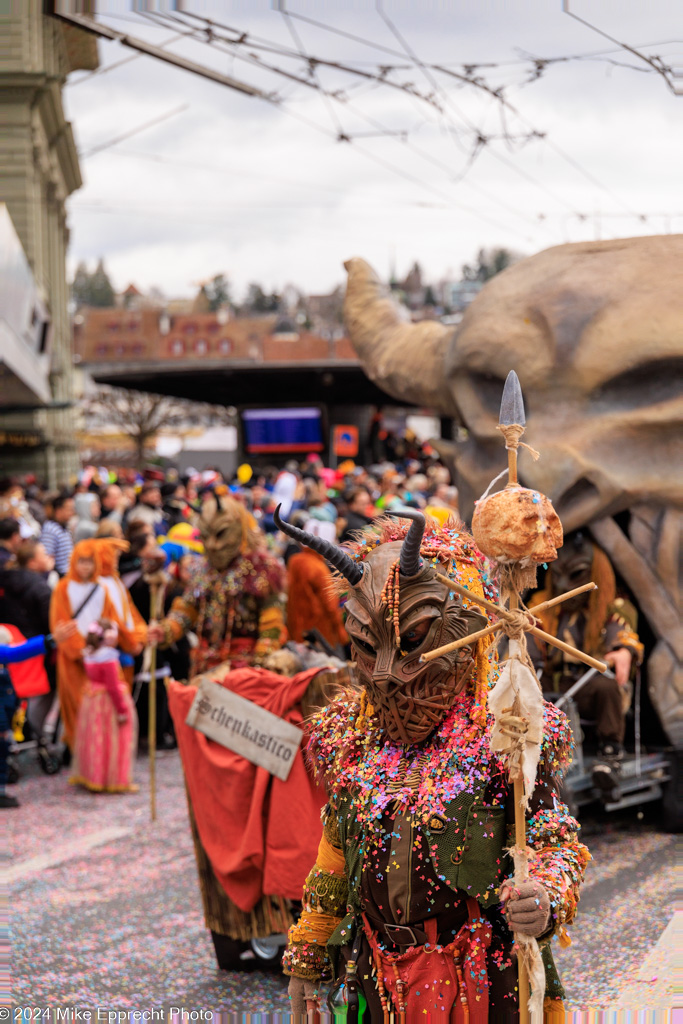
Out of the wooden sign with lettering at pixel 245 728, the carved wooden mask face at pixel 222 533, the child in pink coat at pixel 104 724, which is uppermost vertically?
the carved wooden mask face at pixel 222 533

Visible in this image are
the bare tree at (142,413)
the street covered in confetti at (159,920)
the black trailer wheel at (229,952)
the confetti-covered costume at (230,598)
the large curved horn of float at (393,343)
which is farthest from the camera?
the bare tree at (142,413)

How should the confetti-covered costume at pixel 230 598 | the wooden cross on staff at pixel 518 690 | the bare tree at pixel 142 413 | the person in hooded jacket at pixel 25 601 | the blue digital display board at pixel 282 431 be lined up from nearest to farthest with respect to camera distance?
the wooden cross on staff at pixel 518 690
the confetti-covered costume at pixel 230 598
the person in hooded jacket at pixel 25 601
the blue digital display board at pixel 282 431
the bare tree at pixel 142 413

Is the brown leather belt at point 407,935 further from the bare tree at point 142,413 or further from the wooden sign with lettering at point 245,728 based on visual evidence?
the bare tree at point 142,413

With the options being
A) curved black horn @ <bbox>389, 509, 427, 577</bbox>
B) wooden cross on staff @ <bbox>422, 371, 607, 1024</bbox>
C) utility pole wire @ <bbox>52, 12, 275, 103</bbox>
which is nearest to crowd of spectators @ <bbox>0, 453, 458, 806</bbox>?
utility pole wire @ <bbox>52, 12, 275, 103</bbox>

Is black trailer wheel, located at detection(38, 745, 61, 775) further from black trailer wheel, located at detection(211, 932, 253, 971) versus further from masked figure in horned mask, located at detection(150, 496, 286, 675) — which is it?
black trailer wheel, located at detection(211, 932, 253, 971)

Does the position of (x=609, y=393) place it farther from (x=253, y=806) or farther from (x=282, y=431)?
(x=282, y=431)

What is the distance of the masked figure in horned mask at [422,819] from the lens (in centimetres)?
236

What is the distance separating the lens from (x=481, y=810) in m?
2.35

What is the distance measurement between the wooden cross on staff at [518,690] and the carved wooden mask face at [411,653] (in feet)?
1.32

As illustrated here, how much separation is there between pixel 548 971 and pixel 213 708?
2071 millimetres

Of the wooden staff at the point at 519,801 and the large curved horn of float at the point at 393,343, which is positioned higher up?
the large curved horn of float at the point at 393,343

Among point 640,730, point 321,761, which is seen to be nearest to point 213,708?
point 321,761

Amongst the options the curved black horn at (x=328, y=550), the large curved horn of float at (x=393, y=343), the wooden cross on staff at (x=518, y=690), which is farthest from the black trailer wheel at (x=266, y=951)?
the large curved horn of float at (x=393, y=343)

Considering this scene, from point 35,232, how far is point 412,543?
74.9 ft
